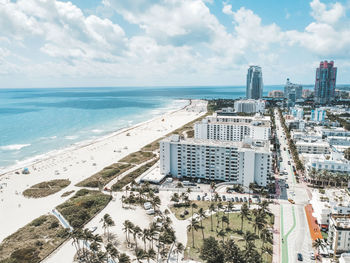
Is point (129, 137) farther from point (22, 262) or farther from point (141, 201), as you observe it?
point (22, 262)

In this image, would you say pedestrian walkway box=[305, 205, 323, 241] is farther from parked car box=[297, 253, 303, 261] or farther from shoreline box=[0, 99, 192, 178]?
shoreline box=[0, 99, 192, 178]

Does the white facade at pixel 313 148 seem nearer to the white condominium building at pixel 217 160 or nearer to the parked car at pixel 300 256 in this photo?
the white condominium building at pixel 217 160

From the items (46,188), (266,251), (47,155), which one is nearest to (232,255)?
(266,251)

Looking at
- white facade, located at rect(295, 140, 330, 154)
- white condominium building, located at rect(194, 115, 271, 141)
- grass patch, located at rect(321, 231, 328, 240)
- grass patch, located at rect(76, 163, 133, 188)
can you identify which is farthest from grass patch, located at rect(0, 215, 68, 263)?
white facade, located at rect(295, 140, 330, 154)

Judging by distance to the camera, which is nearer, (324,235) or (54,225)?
(324,235)

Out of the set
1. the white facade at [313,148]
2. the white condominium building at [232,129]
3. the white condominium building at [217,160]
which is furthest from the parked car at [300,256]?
the white condominium building at [232,129]

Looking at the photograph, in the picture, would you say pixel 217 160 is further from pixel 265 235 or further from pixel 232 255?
pixel 232 255
